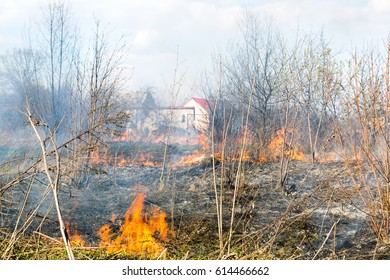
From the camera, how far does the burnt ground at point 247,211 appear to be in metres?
5.45

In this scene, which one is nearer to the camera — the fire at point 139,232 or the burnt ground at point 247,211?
the fire at point 139,232

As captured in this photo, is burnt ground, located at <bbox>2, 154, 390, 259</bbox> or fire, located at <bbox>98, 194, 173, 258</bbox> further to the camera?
burnt ground, located at <bbox>2, 154, 390, 259</bbox>

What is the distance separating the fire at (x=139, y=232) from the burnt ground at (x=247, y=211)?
13 centimetres

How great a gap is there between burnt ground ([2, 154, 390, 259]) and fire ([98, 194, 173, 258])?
0.13 m

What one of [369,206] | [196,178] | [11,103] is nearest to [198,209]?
[196,178]

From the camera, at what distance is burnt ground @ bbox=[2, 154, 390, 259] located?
17.9ft

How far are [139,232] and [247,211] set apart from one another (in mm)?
1408

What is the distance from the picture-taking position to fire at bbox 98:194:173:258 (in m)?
5.24

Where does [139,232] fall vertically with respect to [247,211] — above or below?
below

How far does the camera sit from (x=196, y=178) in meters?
9.70

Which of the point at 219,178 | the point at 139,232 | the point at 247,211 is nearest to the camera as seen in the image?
the point at 247,211

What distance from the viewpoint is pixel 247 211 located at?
19.2 feet

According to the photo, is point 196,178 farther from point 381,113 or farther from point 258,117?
point 381,113
